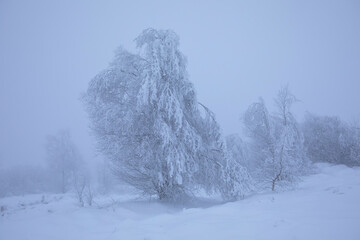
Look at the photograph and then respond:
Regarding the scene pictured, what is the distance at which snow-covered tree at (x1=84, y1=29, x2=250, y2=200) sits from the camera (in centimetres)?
881

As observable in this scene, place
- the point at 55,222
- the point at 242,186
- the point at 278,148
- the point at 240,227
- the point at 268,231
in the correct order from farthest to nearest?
1. the point at 278,148
2. the point at 242,186
3. the point at 55,222
4. the point at 240,227
5. the point at 268,231

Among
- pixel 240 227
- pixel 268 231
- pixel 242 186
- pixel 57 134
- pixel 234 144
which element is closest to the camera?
pixel 268 231

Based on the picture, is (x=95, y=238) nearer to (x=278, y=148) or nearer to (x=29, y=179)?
(x=278, y=148)

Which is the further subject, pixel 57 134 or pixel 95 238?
pixel 57 134

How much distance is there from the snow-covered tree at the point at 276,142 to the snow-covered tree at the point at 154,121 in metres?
2.96

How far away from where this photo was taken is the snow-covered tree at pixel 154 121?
8.81 meters

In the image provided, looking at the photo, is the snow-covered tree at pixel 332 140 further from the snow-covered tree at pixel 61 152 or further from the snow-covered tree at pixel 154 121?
the snow-covered tree at pixel 61 152

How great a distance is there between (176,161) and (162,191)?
7.47 ft

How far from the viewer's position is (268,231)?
3604 millimetres

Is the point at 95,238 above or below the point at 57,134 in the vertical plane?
below

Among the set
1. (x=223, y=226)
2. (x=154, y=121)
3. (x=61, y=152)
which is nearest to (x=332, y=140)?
(x=154, y=121)

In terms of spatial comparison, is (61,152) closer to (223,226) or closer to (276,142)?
(276,142)

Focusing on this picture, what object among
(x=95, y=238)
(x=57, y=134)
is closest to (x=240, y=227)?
(x=95, y=238)

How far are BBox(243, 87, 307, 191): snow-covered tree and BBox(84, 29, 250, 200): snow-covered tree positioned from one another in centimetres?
296
